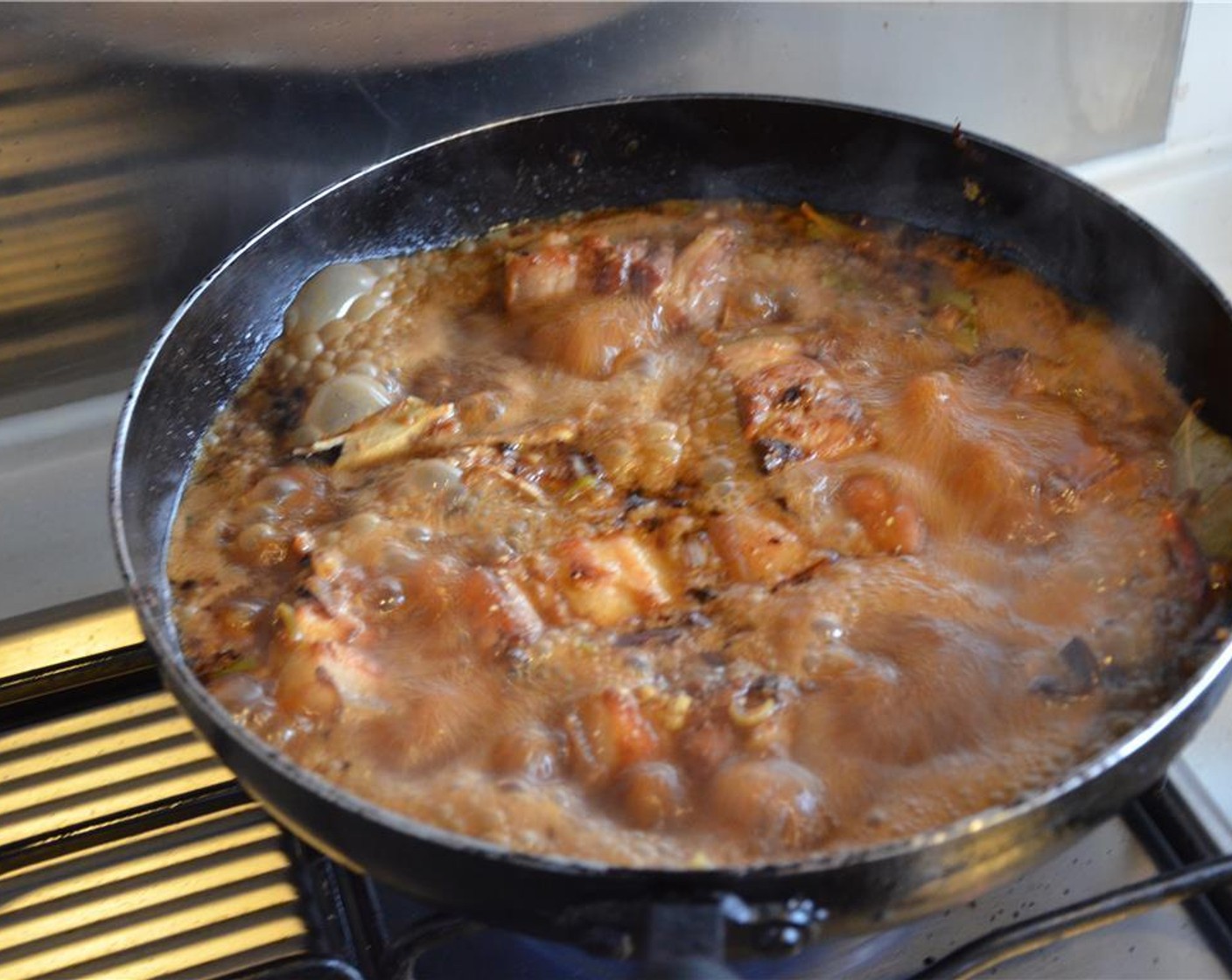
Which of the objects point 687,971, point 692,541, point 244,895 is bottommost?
point 244,895

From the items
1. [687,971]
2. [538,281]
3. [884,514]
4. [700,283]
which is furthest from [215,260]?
[687,971]

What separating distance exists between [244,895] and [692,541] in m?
0.47

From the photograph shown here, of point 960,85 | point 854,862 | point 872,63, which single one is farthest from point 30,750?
point 960,85

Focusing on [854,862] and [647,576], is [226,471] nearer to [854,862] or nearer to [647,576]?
[647,576]

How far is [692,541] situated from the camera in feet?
3.50

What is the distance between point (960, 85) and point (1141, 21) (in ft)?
0.78

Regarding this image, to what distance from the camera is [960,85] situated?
5.37 feet

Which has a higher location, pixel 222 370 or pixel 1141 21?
pixel 1141 21

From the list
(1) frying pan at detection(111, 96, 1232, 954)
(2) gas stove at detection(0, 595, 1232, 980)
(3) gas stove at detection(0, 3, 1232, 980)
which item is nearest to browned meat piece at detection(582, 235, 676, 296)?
(1) frying pan at detection(111, 96, 1232, 954)

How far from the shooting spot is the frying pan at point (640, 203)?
0.73 m

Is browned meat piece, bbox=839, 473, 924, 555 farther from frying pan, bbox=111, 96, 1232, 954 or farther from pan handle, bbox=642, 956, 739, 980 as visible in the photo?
pan handle, bbox=642, 956, 739, 980

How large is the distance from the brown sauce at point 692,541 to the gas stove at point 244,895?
0.15 m

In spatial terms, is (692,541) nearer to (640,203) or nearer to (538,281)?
(538,281)

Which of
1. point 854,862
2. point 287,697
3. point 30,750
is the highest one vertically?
point 854,862
